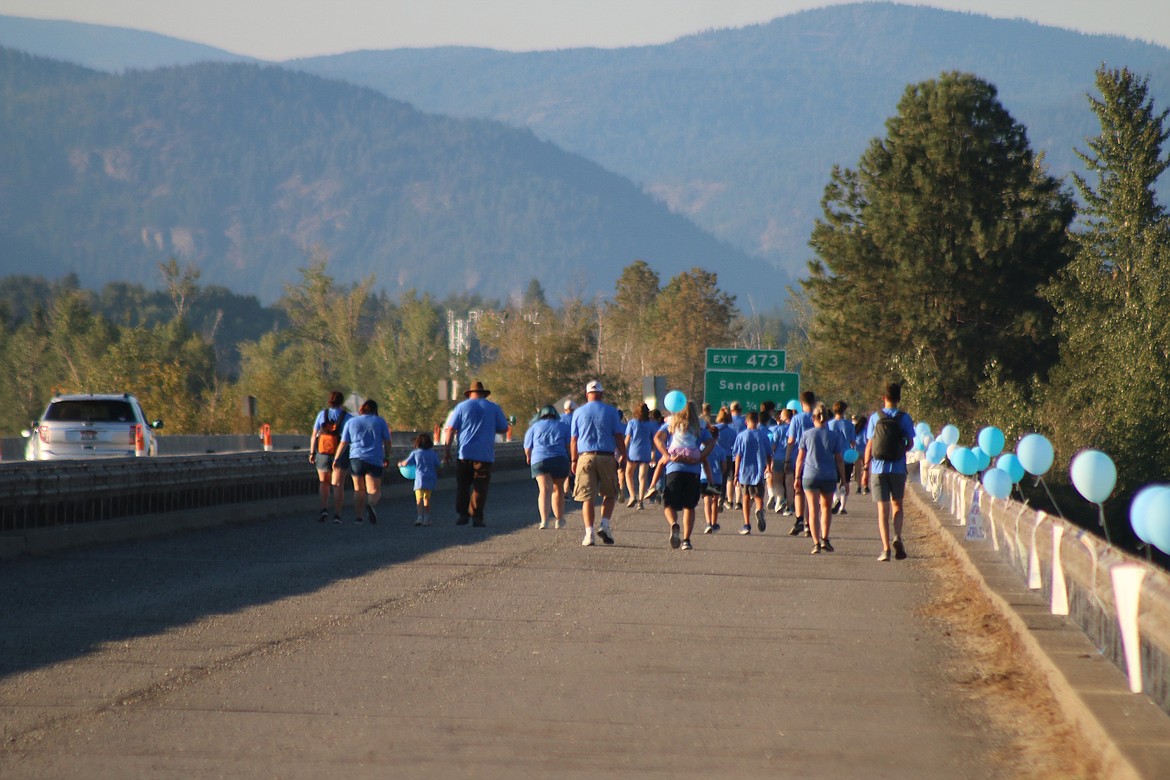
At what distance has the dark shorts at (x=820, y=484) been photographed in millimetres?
18000

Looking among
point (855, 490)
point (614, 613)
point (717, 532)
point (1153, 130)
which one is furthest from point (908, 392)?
point (614, 613)

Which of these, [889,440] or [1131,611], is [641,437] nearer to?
[889,440]

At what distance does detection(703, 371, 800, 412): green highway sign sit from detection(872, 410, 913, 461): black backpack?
35.0 meters

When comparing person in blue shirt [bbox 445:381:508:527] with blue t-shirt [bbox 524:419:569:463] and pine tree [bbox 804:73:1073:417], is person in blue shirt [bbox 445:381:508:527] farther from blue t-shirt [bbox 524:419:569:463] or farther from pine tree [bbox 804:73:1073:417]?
pine tree [bbox 804:73:1073:417]

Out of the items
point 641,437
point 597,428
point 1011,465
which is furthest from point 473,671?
point 641,437

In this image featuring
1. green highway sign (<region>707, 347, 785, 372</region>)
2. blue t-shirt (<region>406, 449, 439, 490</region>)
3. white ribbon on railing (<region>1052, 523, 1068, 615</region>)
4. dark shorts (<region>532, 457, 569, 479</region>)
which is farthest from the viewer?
green highway sign (<region>707, 347, 785, 372</region>)

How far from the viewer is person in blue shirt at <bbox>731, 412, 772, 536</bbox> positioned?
2192 cm

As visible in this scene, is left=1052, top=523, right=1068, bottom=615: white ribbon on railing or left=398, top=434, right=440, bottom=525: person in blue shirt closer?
left=1052, top=523, right=1068, bottom=615: white ribbon on railing

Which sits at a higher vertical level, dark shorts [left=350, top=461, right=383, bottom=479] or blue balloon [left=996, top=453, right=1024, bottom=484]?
blue balloon [left=996, top=453, right=1024, bottom=484]

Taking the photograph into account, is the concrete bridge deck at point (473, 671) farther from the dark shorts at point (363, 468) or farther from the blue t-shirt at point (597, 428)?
the dark shorts at point (363, 468)

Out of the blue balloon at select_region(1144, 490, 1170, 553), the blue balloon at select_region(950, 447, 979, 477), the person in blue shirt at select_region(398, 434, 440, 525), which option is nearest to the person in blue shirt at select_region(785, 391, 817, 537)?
the blue balloon at select_region(950, 447, 979, 477)

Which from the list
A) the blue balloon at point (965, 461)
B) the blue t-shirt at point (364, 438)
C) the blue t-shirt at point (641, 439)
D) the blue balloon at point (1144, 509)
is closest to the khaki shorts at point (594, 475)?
the blue t-shirt at point (364, 438)

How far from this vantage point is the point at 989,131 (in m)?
58.8

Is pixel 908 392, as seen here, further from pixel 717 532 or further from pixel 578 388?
pixel 578 388
